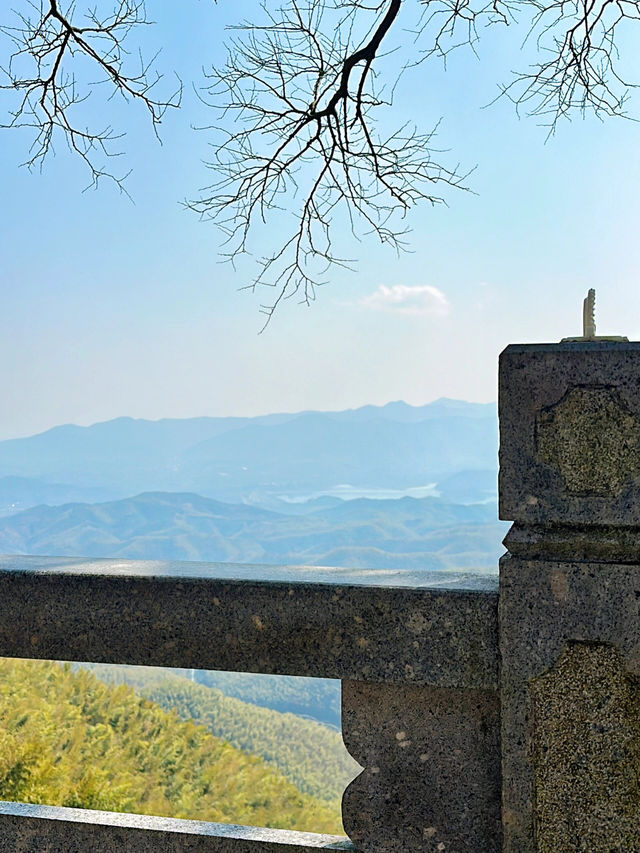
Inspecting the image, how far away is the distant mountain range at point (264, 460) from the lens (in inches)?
1954

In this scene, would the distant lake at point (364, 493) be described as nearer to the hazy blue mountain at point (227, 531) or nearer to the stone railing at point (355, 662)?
the hazy blue mountain at point (227, 531)

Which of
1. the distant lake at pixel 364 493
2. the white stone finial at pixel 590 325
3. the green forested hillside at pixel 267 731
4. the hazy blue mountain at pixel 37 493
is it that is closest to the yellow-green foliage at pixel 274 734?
the green forested hillside at pixel 267 731

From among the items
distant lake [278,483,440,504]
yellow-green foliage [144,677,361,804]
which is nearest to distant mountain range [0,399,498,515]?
distant lake [278,483,440,504]

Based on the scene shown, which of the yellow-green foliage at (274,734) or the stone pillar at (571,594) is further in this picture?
the yellow-green foliage at (274,734)

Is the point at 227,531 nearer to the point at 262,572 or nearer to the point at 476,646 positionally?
the point at 262,572

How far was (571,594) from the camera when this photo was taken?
124cm

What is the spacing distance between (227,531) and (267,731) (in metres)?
35.5

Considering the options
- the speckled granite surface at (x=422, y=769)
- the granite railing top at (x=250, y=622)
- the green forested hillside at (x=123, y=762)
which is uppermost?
the granite railing top at (x=250, y=622)

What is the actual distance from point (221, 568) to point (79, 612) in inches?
11.1

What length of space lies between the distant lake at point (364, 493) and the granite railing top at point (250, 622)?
4840cm

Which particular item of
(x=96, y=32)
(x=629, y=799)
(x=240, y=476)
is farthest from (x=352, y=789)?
(x=240, y=476)

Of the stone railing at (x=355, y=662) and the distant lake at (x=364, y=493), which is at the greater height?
the stone railing at (x=355, y=662)

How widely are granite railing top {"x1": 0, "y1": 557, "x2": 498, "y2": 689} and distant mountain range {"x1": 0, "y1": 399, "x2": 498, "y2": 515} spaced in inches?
1808

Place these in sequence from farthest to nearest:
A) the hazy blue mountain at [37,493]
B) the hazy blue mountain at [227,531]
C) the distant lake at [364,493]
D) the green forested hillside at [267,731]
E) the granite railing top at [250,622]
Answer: the distant lake at [364,493]
the hazy blue mountain at [37,493]
the hazy blue mountain at [227,531]
the green forested hillside at [267,731]
the granite railing top at [250,622]
